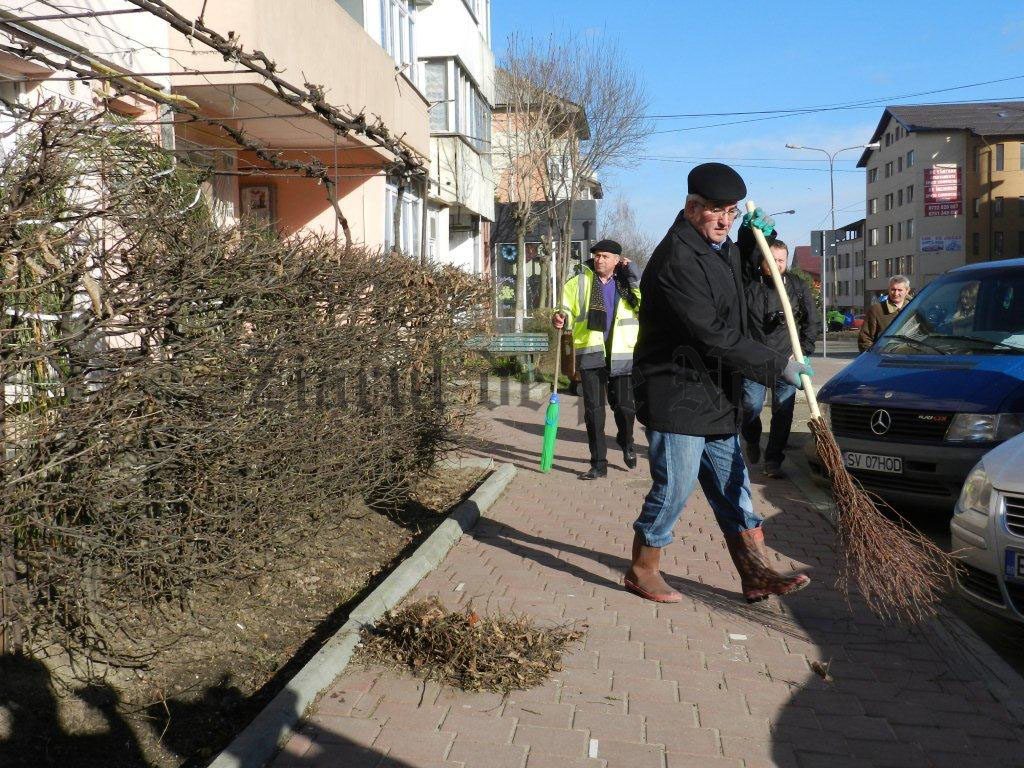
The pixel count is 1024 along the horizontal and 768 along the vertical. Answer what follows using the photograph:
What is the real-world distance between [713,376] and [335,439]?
6.23 feet

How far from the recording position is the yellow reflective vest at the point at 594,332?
336 inches

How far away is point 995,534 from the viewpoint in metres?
4.80

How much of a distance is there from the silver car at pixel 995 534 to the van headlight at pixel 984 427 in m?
1.59

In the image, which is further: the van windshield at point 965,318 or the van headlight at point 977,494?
the van windshield at point 965,318

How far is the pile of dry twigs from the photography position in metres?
4.07

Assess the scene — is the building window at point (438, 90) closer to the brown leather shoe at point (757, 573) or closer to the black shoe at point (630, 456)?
the black shoe at point (630, 456)

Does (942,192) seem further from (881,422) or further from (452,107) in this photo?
(881,422)

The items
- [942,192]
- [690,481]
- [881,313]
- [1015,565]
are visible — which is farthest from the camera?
[942,192]

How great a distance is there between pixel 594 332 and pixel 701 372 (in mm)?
3756

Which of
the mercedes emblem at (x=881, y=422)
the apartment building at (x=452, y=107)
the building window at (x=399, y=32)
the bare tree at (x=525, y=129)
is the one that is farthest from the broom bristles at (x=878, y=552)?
the bare tree at (x=525, y=129)

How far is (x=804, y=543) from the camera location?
653 centimetres

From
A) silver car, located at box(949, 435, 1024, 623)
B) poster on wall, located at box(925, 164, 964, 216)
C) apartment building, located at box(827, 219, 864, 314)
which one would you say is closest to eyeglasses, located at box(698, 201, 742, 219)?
silver car, located at box(949, 435, 1024, 623)

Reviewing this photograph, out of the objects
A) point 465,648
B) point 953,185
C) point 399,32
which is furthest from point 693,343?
point 953,185

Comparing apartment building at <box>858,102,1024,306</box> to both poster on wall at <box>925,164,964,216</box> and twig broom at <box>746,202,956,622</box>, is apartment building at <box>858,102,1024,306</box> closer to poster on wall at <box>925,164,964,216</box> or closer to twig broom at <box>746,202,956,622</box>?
poster on wall at <box>925,164,964,216</box>
